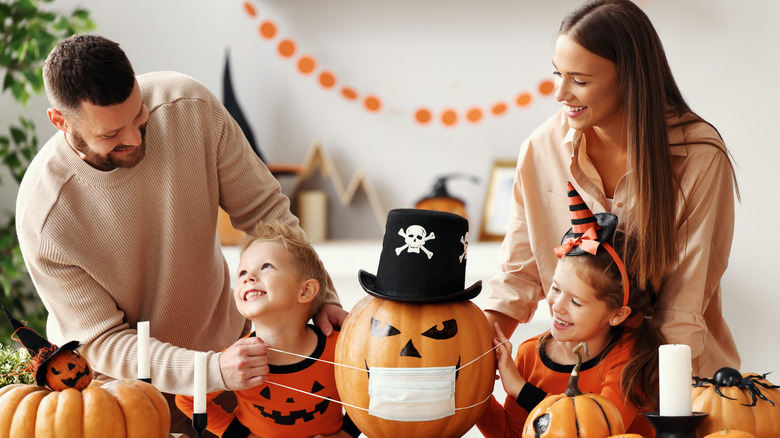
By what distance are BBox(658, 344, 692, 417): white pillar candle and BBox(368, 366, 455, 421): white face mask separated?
1.10 feet

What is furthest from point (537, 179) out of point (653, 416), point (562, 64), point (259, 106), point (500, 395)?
point (259, 106)

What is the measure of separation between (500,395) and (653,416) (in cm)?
226

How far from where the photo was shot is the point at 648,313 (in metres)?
1.44

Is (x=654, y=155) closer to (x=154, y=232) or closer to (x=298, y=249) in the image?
(x=298, y=249)

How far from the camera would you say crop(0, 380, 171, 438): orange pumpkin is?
46.0 inches

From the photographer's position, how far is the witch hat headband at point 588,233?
1370 mm

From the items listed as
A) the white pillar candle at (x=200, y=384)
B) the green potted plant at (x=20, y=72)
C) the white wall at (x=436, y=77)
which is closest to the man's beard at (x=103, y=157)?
the white pillar candle at (x=200, y=384)

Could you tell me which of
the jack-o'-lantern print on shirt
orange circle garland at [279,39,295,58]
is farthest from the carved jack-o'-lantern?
orange circle garland at [279,39,295,58]

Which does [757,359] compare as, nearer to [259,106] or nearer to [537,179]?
[537,179]

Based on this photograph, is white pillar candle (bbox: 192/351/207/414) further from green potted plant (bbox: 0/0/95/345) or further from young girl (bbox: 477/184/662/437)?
green potted plant (bbox: 0/0/95/345)

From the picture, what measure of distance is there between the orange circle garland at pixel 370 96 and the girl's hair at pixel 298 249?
206cm

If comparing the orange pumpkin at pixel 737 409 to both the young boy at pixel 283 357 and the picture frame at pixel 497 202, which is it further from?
the picture frame at pixel 497 202

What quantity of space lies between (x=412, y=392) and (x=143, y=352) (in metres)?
0.51

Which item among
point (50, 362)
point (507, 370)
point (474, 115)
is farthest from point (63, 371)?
point (474, 115)
